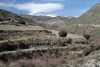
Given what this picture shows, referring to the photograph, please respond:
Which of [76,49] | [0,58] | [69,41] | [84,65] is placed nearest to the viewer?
[84,65]

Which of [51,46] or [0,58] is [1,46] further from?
[51,46]

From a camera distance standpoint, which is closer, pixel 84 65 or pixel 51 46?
pixel 84 65

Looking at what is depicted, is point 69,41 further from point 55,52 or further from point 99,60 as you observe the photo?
point 99,60

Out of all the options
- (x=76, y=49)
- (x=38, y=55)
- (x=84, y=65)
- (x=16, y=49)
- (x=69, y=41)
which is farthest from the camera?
(x=69, y=41)

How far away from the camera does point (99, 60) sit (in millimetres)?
26547

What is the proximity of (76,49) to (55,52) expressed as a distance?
517 centimetres

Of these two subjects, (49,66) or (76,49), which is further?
(76,49)

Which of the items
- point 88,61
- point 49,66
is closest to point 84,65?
point 88,61

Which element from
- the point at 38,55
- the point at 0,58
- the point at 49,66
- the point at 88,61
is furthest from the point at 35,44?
the point at 88,61

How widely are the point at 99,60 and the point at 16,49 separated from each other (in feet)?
70.4

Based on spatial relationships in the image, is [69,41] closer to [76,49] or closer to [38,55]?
[76,49]

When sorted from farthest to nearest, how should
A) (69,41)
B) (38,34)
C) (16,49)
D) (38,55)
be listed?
(38,34) < (69,41) < (16,49) < (38,55)

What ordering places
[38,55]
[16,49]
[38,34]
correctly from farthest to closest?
[38,34] < [16,49] < [38,55]

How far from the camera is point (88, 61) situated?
86.2 ft
